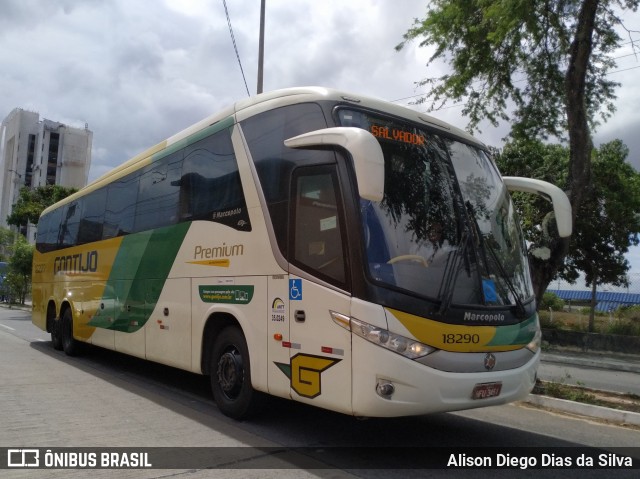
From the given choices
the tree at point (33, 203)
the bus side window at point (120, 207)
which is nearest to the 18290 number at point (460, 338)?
the bus side window at point (120, 207)

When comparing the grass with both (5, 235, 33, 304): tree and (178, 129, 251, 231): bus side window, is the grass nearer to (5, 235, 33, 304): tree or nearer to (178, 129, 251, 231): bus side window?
(178, 129, 251, 231): bus side window

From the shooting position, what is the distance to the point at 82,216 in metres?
12.6

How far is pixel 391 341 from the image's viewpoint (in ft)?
15.8

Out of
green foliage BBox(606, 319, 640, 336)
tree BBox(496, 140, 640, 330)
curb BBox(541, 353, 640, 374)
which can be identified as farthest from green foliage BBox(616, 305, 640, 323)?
curb BBox(541, 353, 640, 374)

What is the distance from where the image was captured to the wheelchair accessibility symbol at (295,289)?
18.4ft

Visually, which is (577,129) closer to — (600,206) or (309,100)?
(309,100)

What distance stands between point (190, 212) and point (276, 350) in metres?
2.84

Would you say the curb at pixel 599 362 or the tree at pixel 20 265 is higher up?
the tree at pixel 20 265

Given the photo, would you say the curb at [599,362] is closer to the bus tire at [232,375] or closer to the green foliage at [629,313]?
the green foliage at [629,313]

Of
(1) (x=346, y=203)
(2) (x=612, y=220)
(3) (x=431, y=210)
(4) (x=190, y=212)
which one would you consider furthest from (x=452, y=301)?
(2) (x=612, y=220)

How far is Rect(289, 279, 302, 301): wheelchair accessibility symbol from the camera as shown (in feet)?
18.4

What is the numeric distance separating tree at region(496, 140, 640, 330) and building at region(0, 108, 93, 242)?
90627mm

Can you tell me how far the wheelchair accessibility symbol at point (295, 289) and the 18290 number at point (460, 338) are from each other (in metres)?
1.46

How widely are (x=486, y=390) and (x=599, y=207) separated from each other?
1878cm
